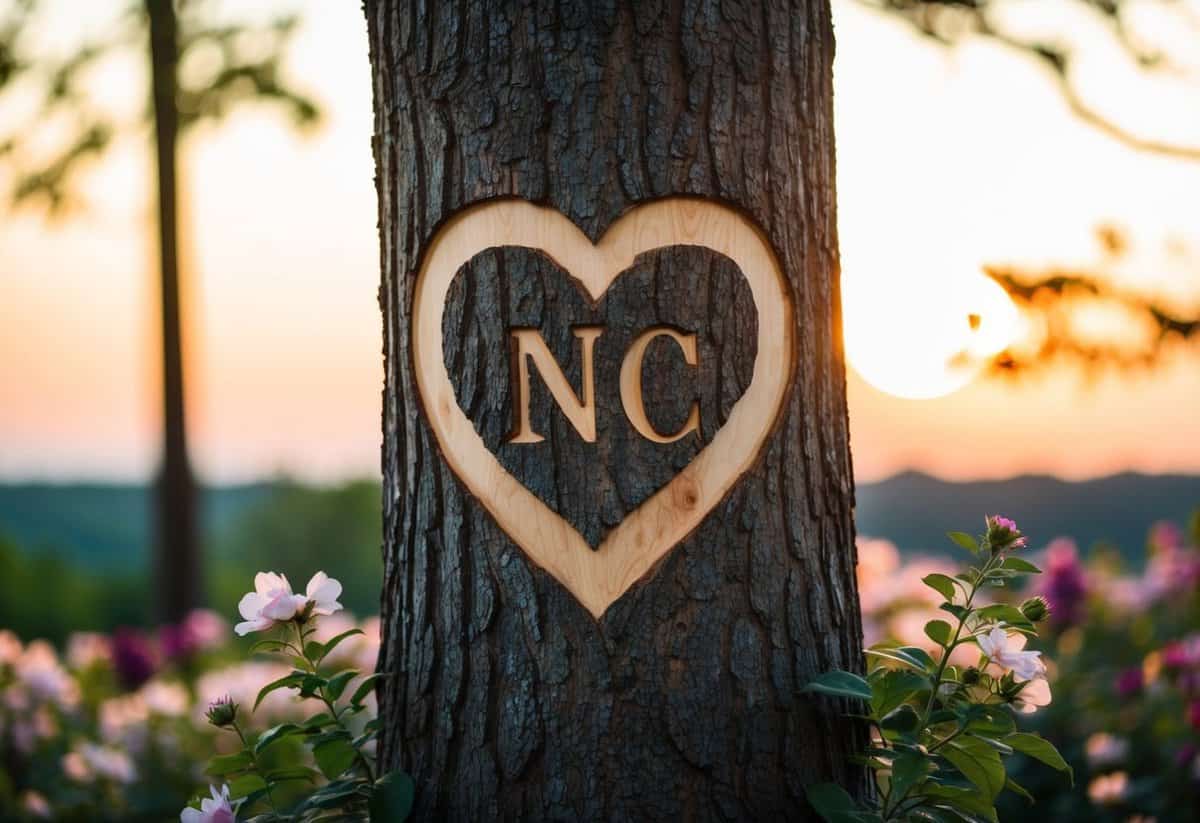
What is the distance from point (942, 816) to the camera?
2.27 meters

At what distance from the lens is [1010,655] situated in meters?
2.19

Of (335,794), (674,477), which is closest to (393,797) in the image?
(335,794)

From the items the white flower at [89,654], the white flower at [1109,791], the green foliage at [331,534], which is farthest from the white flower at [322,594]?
the green foliage at [331,534]

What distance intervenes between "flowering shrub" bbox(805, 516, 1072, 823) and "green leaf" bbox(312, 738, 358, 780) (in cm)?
87

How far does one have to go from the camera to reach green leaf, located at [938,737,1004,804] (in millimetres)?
2143

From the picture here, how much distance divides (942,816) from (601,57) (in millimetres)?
1562

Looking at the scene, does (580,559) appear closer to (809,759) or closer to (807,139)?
(809,759)

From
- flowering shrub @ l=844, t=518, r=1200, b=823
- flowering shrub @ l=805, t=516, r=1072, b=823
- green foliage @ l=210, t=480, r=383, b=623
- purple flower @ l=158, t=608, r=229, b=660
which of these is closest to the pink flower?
flowering shrub @ l=844, t=518, r=1200, b=823

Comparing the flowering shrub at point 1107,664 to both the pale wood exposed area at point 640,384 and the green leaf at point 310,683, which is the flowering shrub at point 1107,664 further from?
the green leaf at point 310,683

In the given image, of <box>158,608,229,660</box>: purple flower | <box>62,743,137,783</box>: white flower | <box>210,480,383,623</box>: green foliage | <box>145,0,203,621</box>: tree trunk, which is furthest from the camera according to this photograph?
<box>210,480,383,623</box>: green foliage

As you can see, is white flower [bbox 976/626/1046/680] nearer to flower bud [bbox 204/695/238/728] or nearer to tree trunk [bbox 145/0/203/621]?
flower bud [bbox 204/695/238/728]

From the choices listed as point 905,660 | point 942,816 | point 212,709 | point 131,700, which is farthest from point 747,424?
point 131,700

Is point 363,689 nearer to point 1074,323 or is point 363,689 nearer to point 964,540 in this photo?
point 964,540

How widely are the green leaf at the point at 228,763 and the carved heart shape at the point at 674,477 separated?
0.69 metres
